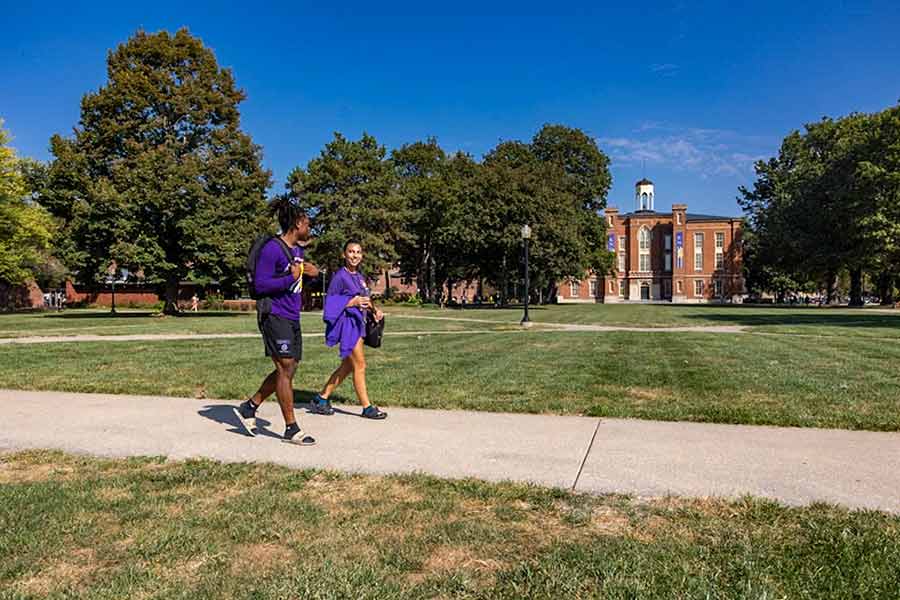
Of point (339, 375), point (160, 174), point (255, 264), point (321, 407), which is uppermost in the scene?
point (160, 174)

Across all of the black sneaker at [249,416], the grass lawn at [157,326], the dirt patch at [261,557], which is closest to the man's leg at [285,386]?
the black sneaker at [249,416]

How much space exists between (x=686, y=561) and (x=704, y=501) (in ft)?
3.15

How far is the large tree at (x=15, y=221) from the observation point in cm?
3453

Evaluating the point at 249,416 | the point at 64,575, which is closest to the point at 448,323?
the point at 249,416

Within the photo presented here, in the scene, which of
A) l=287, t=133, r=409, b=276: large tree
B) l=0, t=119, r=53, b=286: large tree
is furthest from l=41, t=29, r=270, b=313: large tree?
l=287, t=133, r=409, b=276: large tree

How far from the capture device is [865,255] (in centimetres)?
Answer: 4166

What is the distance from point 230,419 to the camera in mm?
6316

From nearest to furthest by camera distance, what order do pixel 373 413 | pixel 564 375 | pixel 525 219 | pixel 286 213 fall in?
1. pixel 286 213
2. pixel 373 413
3. pixel 564 375
4. pixel 525 219

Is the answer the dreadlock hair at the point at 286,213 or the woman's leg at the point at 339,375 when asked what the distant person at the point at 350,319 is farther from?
the dreadlock hair at the point at 286,213

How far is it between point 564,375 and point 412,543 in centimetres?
639

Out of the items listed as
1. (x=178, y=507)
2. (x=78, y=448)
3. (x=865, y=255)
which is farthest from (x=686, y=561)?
(x=865, y=255)

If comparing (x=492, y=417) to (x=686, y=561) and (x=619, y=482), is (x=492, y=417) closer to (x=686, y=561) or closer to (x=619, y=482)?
(x=619, y=482)

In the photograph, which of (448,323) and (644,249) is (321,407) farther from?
(644,249)

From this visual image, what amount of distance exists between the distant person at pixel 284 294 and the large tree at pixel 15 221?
34.0 meters
